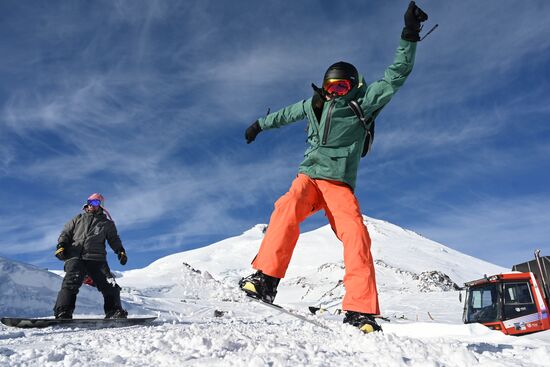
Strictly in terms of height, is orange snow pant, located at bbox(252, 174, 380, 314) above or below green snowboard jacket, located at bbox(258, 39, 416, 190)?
below

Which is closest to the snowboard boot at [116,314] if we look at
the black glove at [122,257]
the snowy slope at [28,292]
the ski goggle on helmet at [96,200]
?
the black glove at [122,257]

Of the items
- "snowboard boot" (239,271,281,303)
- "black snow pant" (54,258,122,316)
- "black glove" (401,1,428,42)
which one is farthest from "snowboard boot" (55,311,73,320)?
"black glove" (401,1,428,42)

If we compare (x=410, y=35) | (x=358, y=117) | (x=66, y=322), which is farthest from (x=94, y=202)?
(x=410, y=35)

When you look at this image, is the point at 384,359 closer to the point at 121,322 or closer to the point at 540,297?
the point at 121,322

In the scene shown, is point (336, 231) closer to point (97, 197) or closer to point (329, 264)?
point (97, 197)

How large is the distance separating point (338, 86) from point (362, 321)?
1819mm

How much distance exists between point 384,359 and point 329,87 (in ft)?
7.57

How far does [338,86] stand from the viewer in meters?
3.61

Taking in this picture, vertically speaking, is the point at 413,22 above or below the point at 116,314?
above

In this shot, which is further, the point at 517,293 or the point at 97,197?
the point at 517,293

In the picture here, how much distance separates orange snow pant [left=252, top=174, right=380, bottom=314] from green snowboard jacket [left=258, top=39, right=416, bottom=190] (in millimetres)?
107

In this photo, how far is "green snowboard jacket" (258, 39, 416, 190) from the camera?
3.44 metres

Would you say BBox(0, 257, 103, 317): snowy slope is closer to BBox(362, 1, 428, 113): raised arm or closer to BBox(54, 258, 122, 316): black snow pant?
BBox(54, 258, 122, 316): black snow pant

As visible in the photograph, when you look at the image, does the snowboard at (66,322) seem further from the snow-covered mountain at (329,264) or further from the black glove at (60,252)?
the snow-covered mountain at (329,264)
